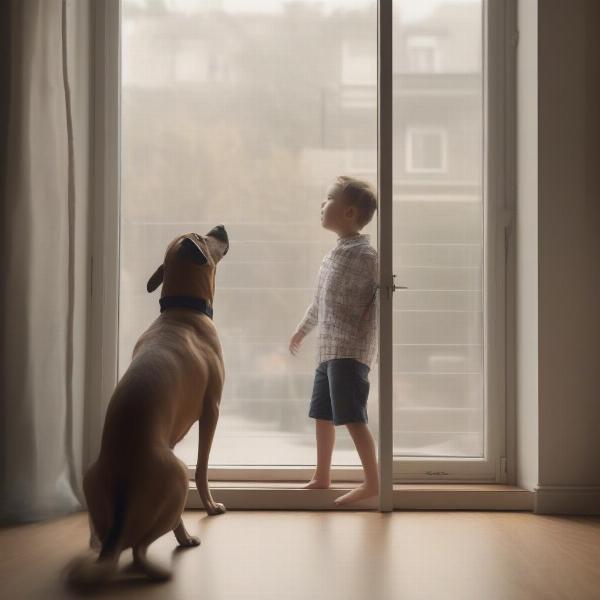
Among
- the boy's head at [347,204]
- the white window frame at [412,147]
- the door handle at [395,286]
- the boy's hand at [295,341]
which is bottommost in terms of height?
the boy's hand at [295,341]

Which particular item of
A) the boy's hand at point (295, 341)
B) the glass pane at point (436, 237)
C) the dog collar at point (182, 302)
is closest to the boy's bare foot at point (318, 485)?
the glass pane at point (436, 237)

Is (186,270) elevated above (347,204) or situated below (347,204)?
below

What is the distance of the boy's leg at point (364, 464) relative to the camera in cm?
270

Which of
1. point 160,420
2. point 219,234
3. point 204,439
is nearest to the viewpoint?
point 160,420

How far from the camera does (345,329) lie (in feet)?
9.02

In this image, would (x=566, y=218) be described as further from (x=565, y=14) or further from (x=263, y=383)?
(x=263, y=383)

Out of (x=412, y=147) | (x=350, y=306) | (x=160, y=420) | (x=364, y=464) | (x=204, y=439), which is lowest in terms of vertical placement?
(x=364, y=464)

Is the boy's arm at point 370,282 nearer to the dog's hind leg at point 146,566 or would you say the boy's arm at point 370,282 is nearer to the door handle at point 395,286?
the door handle at point 395,286

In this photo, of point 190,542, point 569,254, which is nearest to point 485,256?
point 569,254

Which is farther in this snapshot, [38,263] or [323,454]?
[323,454]

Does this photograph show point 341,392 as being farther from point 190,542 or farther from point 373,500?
point 190,542

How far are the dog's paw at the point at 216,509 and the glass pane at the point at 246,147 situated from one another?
34 cm

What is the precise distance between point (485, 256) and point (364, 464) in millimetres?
902

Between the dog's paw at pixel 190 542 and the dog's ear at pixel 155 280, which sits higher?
the dog's ear at pixel 155 280
